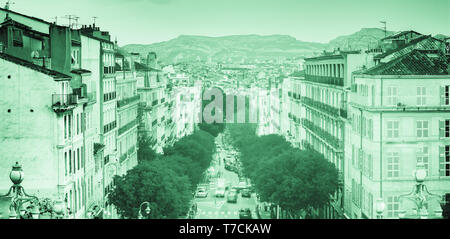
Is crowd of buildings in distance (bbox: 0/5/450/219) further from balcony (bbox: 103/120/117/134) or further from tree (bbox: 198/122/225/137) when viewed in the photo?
tree (bbox: 198/122/225/137)

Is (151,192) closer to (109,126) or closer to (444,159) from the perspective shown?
(109,126)

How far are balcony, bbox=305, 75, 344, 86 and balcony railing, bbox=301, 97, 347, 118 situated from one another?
0.88m

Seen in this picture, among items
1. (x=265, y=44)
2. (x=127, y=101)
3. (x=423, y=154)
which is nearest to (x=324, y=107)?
(x=127, y=101)

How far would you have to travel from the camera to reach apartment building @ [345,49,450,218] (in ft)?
66.6

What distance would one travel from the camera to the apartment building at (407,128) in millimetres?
20297

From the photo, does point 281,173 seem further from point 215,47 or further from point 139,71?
point 215,47

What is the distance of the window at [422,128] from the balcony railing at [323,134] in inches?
230

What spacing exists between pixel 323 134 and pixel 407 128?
987 cm

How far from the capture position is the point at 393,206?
20.2m

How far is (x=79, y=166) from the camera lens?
805 inches

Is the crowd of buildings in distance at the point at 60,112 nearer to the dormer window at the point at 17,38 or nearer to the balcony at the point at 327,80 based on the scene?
the dormer window at the point at 17,38

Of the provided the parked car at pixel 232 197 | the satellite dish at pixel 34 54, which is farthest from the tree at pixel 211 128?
the satellite dish at pixel 34 54
